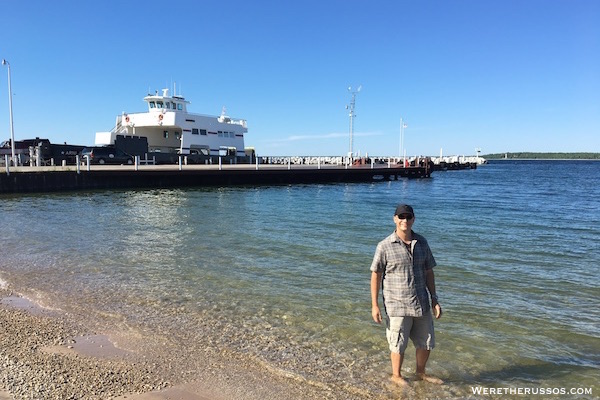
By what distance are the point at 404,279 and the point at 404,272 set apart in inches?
2.6

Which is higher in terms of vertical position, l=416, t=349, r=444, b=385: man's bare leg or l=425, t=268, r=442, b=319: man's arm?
l=425, t=268, r=442, b=319: man's arm

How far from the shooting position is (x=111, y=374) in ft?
14.4

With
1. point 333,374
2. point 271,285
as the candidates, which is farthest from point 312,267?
point 333,374

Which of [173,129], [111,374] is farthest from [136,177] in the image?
[111,374]

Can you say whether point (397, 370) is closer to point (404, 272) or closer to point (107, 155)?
point (404, 272)

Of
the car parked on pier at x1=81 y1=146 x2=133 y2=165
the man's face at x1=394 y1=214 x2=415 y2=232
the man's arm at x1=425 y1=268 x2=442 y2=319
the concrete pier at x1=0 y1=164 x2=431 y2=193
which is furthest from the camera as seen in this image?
the car parked on pier at x1=81 y1=146 x2=133 y2=165

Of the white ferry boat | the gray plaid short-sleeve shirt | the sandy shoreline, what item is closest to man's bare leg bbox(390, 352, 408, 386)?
the gray plaid short-sleeve shirt

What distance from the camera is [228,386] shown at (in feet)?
14.2

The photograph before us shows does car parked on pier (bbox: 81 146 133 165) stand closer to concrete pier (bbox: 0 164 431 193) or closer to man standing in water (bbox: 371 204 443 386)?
concrete pier (bbox: 0 164 431 193)

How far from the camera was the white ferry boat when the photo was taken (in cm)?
4219

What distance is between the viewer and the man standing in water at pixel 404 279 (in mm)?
4023

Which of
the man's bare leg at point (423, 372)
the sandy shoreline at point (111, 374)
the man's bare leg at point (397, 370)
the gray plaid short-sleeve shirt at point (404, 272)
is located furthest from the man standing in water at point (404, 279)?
the sandy shoreline at point (111, 374)

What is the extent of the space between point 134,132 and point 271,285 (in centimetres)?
3920

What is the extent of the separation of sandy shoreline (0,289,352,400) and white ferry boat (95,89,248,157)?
38.2m
